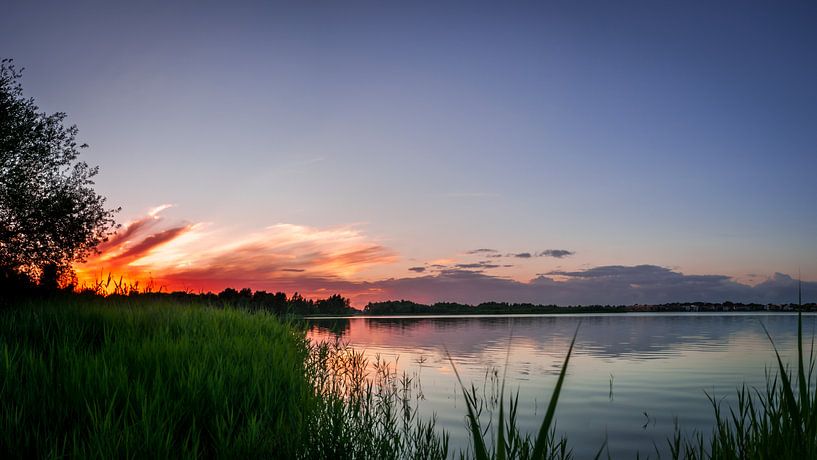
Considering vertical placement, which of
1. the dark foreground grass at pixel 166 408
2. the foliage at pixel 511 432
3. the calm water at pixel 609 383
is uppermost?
the foliage at pixel 511 432

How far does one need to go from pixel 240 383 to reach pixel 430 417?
8.26m

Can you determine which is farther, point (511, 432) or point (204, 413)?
point (204, 413)

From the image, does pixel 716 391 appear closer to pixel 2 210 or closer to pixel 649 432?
pixel 649 432

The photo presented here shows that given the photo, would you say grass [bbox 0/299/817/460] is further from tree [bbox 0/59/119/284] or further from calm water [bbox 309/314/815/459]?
tree [bbox 0/59/119/284]

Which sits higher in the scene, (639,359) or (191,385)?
(191,385)

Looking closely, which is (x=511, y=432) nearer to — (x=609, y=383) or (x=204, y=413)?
(x=204, y=413)

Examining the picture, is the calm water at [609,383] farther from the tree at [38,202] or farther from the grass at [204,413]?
the tree at [38,202]

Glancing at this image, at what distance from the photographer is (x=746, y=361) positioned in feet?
108

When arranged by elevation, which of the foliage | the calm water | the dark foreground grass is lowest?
the calm water

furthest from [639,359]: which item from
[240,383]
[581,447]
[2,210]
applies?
[2,210]

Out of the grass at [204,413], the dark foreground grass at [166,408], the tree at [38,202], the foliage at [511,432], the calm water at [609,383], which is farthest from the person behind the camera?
the tree at [38,202]

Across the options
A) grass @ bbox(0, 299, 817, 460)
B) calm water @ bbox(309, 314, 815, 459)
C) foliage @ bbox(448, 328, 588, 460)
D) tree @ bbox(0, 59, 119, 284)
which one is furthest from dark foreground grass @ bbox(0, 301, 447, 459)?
tree @ bbox(0, 59, 119, 284)

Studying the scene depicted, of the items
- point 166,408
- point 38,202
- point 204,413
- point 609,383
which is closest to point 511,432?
point 166,408

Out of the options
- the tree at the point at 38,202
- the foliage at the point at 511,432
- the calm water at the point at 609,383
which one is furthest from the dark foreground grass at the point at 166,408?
the tree at the point at 38,202
